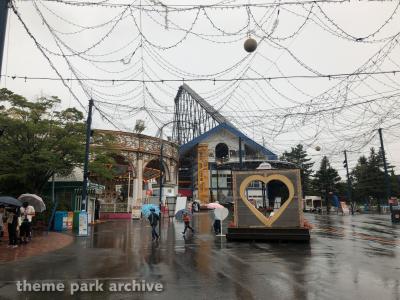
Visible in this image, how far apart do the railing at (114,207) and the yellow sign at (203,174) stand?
2441cm

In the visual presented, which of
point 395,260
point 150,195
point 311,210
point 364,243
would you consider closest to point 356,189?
point 311,210

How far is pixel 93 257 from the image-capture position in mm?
12500

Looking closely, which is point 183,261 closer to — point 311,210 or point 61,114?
point 61,114

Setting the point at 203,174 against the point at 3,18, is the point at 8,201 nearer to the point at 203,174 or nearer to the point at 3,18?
the point at 3,18

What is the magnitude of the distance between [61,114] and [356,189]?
6736 centimetres

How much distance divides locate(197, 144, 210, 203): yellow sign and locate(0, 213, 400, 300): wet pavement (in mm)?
45816

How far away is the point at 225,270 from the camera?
977 centimetres

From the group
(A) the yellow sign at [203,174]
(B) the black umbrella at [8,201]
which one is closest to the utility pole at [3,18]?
(B) the black umbrella at [8,201]

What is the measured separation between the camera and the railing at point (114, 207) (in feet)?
124

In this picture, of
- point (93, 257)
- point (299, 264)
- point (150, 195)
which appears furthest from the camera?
point (150, 195)

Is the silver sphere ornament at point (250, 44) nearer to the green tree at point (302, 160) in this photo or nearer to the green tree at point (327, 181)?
the green tree at point (327, 181)

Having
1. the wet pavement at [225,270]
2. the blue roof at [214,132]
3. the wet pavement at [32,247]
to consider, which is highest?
the blue roof at [214,132]

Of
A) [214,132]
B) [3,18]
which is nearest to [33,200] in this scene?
[3,18]

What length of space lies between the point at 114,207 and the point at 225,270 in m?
29.8
